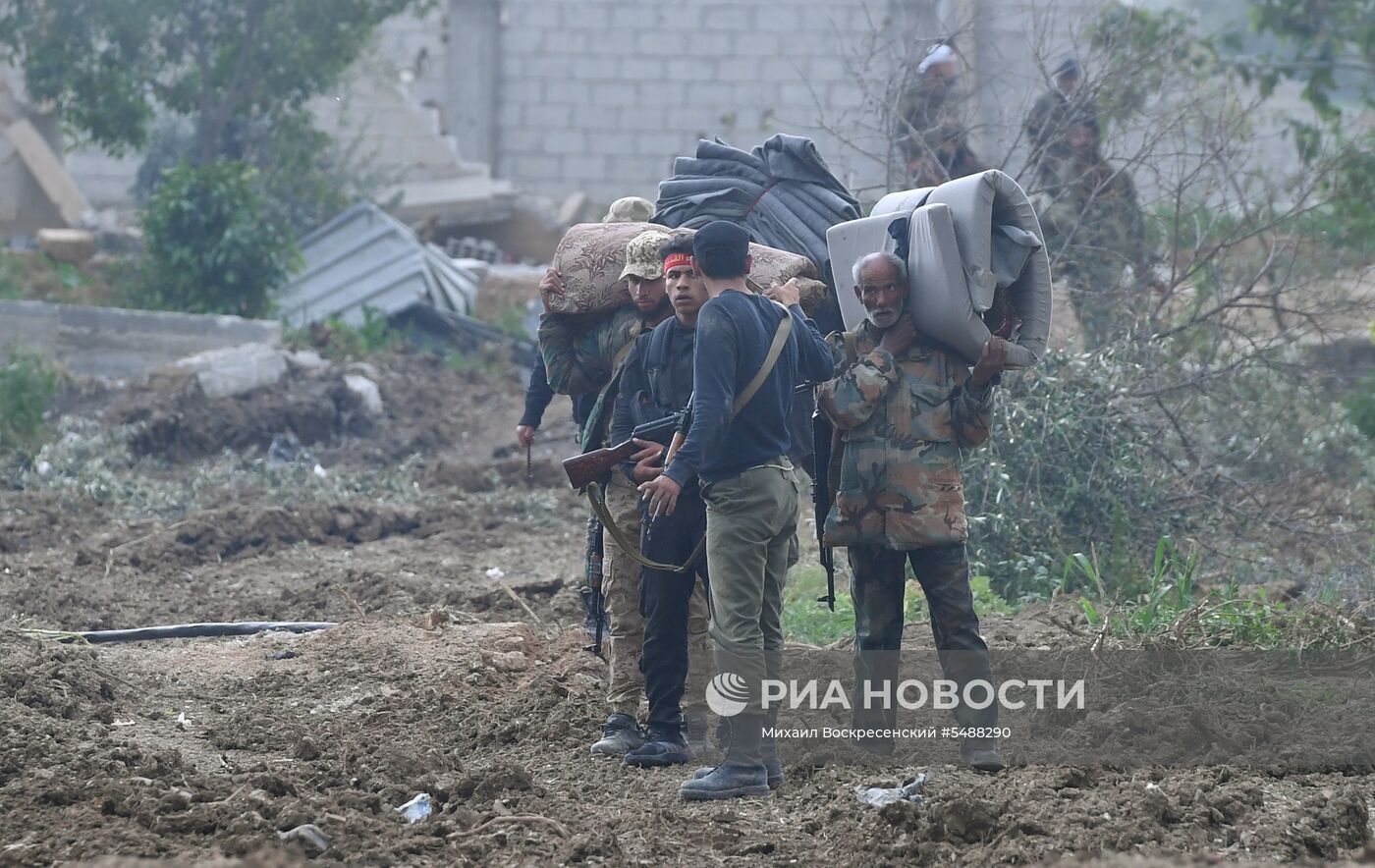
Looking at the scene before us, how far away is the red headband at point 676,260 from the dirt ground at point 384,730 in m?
1.48

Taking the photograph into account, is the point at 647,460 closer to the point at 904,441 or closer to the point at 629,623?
the point at 629,623

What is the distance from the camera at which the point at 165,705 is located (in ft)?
18.8

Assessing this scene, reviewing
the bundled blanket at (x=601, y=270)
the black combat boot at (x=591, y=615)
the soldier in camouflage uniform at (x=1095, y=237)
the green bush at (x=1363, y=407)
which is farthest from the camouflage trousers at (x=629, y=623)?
the green bush at (x=1363, y=407)

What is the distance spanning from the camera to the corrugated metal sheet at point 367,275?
15312 millimetres

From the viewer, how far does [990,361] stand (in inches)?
189

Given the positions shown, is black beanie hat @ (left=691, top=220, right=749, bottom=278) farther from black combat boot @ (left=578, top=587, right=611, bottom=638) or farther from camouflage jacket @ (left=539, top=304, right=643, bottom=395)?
black combat boot @ (left=578, top=587, right=611, bottom=638)

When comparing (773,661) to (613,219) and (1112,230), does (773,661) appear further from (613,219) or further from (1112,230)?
(1112,230)

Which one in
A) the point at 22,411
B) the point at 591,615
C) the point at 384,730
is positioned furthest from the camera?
the point at 22,411

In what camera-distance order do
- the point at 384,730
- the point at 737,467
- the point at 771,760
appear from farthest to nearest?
1. the point at 384,730
2. the point at 771,760
3. the point at 737,467

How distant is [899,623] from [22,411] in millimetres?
7438

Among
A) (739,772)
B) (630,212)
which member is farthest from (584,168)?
(739,772)

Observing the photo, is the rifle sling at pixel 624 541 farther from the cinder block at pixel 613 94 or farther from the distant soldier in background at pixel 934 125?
the cinder block at pixel 613 94

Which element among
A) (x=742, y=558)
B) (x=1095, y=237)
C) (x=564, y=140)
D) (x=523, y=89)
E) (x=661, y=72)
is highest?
(x=661, y=72)

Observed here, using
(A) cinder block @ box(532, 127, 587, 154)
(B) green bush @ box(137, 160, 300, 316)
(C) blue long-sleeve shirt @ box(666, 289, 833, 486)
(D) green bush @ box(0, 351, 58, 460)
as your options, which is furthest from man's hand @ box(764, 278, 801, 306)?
(A) cinder block @ box(532, 127, 587, 154)
